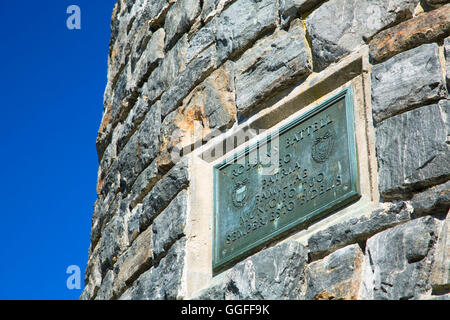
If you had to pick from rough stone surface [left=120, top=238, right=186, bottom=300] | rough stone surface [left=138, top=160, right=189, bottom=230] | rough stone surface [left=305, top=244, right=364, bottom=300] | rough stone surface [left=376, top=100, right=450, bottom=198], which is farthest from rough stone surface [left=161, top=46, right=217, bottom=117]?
rough stone surface [left=305, top=244, right=364, bottom=300]

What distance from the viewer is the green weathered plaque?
3.05 meters

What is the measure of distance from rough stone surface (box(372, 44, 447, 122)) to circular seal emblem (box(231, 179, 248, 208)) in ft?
2.47

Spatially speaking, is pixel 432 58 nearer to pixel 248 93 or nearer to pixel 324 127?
pixel 324 127

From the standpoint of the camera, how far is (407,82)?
2.90 meters

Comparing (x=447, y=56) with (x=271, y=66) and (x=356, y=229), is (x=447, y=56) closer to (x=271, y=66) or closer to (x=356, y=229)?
(x=356, y=229)

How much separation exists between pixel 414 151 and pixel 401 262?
42 cm

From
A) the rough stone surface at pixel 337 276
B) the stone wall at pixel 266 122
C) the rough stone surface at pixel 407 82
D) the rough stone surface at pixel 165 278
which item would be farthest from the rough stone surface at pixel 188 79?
the rough stone surface at pixel 337 276

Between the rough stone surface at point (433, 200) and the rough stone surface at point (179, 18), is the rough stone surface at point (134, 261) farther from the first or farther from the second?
the rough stone surface at point (433, 200)

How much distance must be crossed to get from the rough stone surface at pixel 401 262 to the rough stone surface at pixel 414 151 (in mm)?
154

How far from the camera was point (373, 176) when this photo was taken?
2.90 m

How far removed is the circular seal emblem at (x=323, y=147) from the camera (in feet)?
10.3

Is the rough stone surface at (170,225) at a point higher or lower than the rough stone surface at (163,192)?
lower

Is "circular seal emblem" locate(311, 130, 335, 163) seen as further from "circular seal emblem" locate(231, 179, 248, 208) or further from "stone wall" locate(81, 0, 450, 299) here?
"circular seal emblem" locate(231, 179, 248, 208)

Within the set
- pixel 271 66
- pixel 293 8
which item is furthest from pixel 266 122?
pixel 293 8
